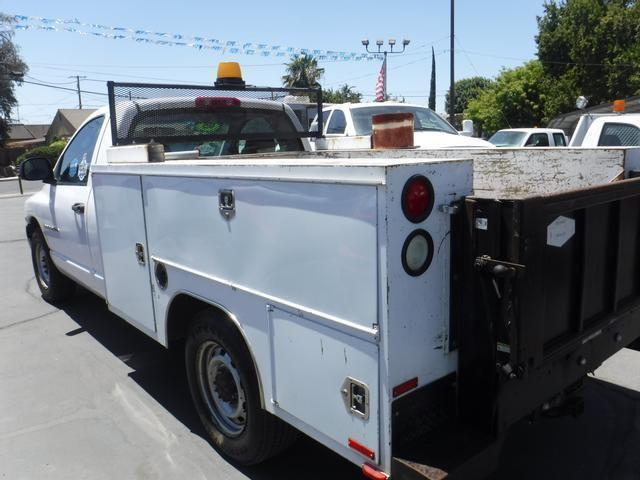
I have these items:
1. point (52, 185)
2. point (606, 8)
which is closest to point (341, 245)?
point (52, 185)

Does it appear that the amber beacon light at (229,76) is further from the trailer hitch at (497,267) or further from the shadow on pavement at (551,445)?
the trailer hitch at (497,267)

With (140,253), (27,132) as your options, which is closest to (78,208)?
(140,253)

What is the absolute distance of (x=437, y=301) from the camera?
6.91ft

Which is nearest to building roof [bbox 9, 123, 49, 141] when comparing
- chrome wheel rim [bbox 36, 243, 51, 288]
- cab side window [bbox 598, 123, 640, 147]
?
chrome wheel rim [bbox 36, 243, 51, 288]

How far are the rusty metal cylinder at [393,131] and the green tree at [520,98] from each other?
30.3m

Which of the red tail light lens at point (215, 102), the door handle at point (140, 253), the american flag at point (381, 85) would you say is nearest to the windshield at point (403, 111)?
the red tail light lens at point (215, 102)

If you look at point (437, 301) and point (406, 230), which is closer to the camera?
point (406, 230)

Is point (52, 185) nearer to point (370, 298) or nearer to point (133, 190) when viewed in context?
point (133, 190)

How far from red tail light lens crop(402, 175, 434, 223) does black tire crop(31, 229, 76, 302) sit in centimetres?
518

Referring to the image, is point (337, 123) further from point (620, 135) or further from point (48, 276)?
point (48, 276)

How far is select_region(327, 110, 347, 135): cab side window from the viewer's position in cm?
939

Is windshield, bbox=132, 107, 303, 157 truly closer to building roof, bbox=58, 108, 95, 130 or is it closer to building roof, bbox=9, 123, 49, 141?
building roof, bbox=58, 108, 95, 130

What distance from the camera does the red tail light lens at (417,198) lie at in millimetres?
1941

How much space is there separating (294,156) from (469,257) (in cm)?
260
